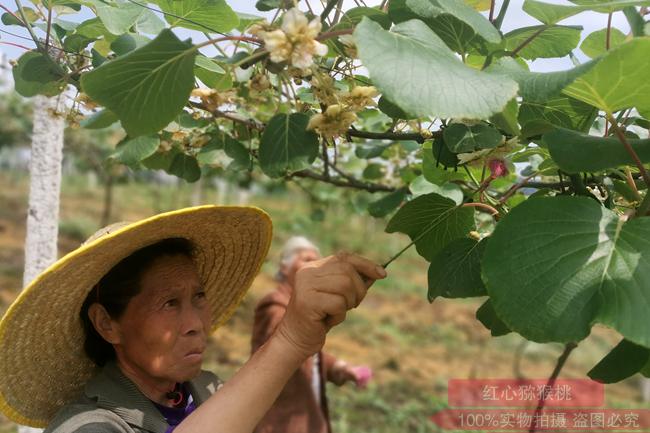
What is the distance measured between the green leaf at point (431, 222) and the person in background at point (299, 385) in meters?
1.87

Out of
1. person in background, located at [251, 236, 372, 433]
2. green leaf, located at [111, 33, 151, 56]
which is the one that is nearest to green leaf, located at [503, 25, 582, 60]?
green leaf, located at [111, 33, 151, 56]

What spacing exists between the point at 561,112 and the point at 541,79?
24 centimetres

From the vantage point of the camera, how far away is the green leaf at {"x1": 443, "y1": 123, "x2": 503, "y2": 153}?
0.93 metres

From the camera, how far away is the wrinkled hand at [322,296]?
3.14ft

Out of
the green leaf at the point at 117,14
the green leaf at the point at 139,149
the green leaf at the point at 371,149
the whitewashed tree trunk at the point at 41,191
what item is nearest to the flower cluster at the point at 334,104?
the green leaf at the point at 117,14

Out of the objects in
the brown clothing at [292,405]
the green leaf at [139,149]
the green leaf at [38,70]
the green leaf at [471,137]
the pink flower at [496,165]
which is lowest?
the brown clothing at [292,405]

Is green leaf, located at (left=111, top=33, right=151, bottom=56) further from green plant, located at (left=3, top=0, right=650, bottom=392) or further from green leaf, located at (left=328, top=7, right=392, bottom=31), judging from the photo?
green leaf, located at (left=328, top=7, right=392, bottom=31)

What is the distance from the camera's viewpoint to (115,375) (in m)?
1.25

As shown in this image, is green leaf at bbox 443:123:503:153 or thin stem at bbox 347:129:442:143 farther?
thin stem at bbox 347:129:442:143

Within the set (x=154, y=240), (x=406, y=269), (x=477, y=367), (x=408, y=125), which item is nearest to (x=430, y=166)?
(x=408, y=125)

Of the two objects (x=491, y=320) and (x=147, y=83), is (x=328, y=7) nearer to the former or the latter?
(x=147, y=83)

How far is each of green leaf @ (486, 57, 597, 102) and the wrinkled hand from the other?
36cm

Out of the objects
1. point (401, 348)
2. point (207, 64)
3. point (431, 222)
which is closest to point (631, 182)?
point (431, 222)

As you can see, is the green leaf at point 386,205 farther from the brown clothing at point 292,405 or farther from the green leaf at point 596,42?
the brown clothing at point 292,405
